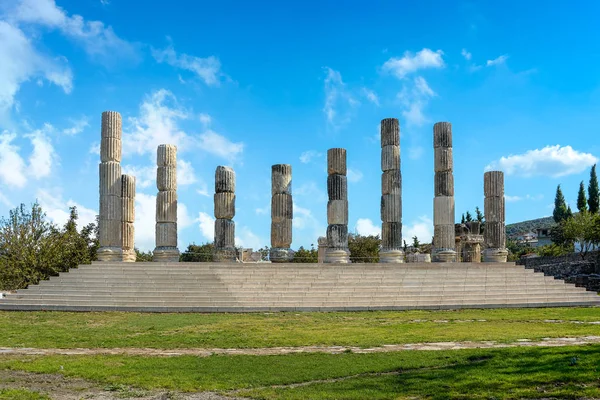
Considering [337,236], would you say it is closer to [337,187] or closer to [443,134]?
[337,187]

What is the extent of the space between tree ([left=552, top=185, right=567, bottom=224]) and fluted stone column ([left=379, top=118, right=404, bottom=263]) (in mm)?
62666

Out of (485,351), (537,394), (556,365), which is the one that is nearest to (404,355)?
(485,351)

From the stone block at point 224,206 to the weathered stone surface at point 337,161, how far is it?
19.3 feet

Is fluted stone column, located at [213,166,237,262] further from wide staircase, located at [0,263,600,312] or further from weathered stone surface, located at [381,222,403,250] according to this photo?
weathered stone surface, located at [381,222,403,250]

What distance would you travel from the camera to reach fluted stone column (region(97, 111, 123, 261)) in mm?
34156

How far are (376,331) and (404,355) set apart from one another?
481cm

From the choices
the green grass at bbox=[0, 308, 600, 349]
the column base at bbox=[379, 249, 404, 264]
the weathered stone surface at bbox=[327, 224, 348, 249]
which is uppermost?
the weathered stone surface at bbox=[327, 224, 348, 249]

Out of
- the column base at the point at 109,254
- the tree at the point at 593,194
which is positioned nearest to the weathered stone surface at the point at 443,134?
the column base at the point at 109,254

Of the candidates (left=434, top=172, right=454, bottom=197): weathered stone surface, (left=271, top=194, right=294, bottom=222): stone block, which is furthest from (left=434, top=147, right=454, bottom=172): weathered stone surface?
(left=271, top=194, right=294, bottom=222): stone block

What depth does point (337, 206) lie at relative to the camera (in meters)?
35.9

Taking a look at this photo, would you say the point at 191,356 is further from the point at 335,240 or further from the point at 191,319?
the point at 335,240

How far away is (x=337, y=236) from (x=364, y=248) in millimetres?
26107

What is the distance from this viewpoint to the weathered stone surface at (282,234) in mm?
35500

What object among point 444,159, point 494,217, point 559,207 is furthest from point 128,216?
point 559,207
